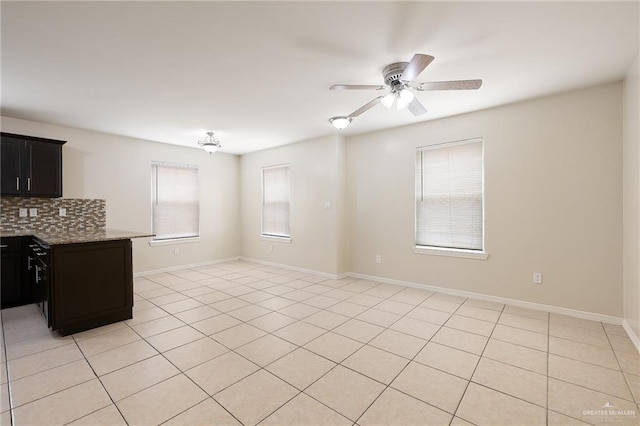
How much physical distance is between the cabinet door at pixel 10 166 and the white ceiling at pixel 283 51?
426mm

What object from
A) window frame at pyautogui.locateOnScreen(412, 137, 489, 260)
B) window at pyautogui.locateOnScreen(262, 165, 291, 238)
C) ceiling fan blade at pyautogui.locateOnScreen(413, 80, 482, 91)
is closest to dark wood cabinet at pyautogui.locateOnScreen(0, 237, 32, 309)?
window at pyautogui.locateOnScreen(262, 165, 291, 238)

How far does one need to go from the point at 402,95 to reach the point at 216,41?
1.63 m

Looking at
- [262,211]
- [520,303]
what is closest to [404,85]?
[520,303]

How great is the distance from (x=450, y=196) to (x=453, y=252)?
0.81 metres

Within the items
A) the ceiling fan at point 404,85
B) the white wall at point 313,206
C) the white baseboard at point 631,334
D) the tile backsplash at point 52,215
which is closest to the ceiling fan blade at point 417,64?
the ceiling fan at point 404,85

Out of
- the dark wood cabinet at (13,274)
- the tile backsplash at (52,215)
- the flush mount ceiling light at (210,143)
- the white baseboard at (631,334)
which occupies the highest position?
the flush mount ceiling light at (210,143)

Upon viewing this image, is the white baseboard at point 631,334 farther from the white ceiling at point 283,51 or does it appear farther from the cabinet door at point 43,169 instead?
the cabinet door at point 43,169

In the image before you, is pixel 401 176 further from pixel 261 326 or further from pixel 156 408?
pixel 156 408

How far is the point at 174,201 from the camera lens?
585 centimetres

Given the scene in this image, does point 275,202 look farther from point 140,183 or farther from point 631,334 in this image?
point 631,334

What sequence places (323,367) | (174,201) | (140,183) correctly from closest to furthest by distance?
1. (323,367)
2. (140,183)
3. (174,201)

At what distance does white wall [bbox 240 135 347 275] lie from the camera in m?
5.11

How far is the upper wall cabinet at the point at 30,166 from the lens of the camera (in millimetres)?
3719

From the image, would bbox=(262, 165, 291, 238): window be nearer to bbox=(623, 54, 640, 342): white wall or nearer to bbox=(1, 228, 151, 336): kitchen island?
bbox=(1, 228, 151, 336): kitchen island
